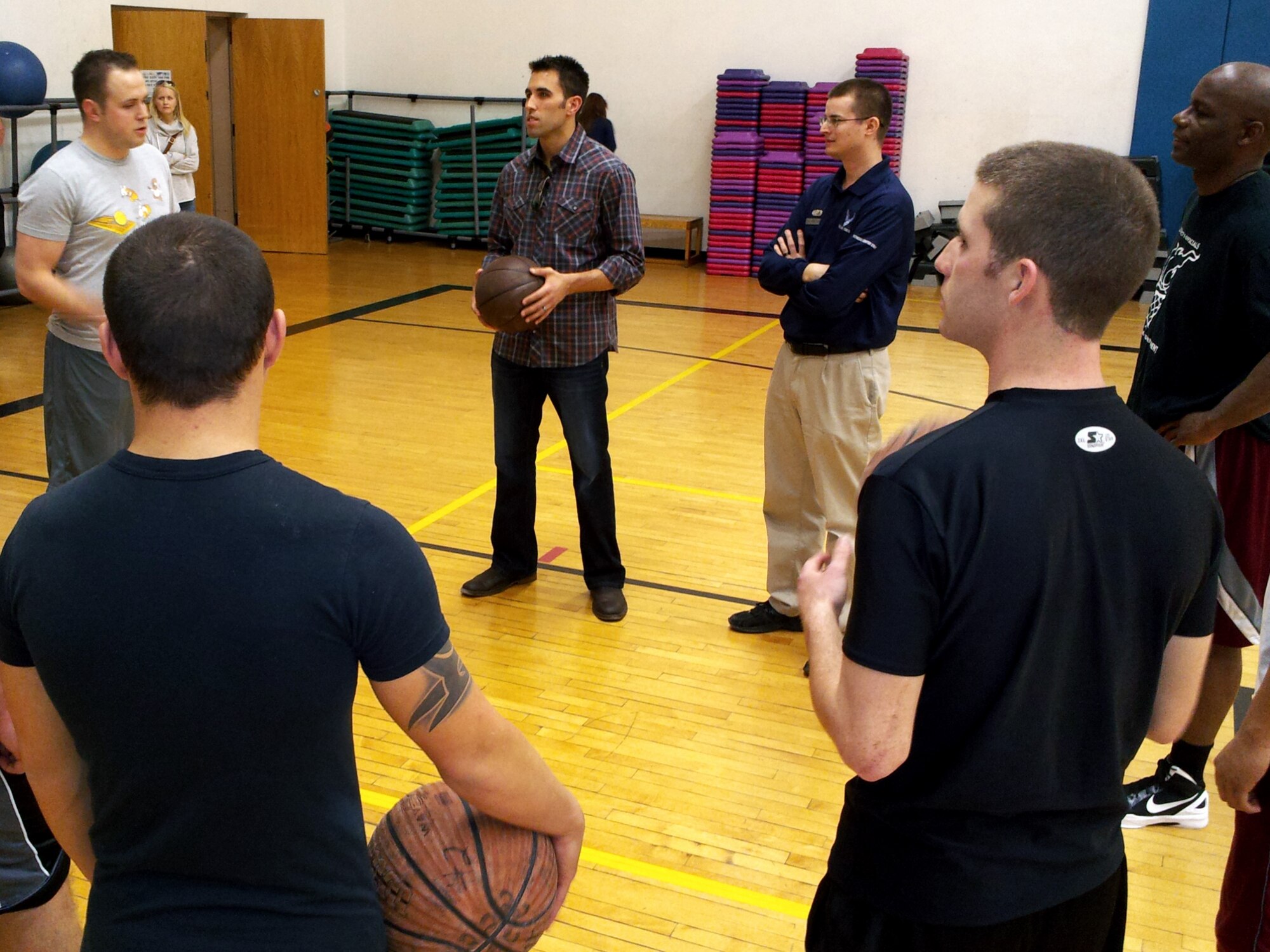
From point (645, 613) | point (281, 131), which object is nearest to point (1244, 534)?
point (645, 613)

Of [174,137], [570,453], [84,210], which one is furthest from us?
[174,137]

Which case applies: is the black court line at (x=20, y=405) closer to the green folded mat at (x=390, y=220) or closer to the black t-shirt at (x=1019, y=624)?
the black t-shirt at (x=1019, y=624)

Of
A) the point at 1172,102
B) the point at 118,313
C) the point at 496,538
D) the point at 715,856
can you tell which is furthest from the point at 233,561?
the point at 1172,102

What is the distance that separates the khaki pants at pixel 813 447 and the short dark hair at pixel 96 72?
2.56 metres

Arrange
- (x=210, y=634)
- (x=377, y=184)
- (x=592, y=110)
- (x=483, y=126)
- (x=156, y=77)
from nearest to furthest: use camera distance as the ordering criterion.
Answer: (x=210, y=634)
(x=156, y=77)
(x=592, y=110)
(x=483, y=126)
(x=377, y=184)

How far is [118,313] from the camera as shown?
1433 millimetres

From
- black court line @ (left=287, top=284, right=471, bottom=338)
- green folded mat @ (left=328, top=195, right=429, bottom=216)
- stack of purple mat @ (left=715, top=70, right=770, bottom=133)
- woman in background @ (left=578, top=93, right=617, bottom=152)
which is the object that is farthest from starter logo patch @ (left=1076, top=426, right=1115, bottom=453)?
green folded mat @ (left=328, top=195, right=429, bottom=216)

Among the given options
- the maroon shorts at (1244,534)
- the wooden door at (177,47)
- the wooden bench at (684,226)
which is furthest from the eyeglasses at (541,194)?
the wooden bench at (684,226)

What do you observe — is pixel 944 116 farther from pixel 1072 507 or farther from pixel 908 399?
pixel 1072 507

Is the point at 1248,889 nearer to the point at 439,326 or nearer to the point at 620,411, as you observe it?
the point at 620,411

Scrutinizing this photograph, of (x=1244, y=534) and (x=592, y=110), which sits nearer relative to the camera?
(x=1244, y=534)

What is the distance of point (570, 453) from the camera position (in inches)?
189

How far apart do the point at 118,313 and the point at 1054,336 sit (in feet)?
3.98

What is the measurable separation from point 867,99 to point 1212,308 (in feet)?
4.75
